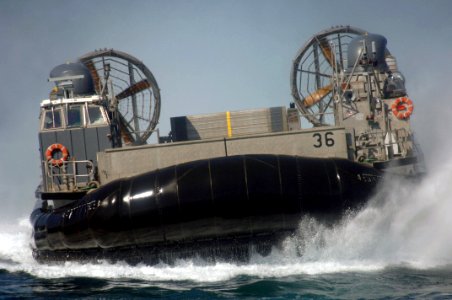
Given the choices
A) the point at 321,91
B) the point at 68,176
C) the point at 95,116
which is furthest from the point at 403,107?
the point at 68,176

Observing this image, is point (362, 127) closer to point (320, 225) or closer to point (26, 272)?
point (320, 225)

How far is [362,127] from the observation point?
16906mm

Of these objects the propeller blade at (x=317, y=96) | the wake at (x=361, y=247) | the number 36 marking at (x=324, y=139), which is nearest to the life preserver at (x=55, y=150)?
the wake at (x=361, y=247)

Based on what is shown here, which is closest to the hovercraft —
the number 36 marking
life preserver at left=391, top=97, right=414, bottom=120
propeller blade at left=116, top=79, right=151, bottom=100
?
the number 36 marking

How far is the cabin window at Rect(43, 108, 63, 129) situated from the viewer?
14.0m

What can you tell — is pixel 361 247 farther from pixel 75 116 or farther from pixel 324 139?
pixel 75 116

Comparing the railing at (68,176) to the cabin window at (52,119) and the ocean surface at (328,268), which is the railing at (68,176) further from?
the ocean surface at (328,268)

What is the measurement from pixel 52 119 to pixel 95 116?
0.95 meters

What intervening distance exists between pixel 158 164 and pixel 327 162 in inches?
123

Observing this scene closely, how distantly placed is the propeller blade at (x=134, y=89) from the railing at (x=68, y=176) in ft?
18.2

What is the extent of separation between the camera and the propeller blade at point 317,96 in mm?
20256

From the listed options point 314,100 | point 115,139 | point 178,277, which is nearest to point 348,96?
point 314,100

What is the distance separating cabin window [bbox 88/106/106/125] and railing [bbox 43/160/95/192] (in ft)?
3.27

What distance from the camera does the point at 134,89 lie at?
19203 mm
